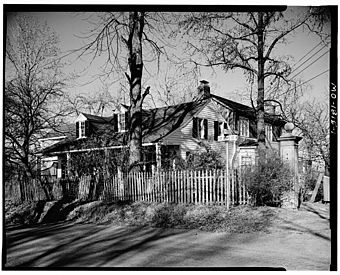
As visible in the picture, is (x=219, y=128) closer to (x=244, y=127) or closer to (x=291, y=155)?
(x=244, y=127)

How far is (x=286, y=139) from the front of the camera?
497 cm

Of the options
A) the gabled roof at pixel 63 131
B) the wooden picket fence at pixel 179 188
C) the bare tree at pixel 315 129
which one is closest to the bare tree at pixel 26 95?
the gabled roof at pixel 63 131

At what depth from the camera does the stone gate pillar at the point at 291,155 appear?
4.82 m

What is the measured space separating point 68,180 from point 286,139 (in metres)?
2.78

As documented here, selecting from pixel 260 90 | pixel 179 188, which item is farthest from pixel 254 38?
pixel 179 188

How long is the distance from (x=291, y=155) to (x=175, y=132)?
7.65 feet

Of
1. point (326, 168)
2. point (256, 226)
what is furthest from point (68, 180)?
point (326, 168)

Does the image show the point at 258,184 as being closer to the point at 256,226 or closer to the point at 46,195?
the point at 256,226

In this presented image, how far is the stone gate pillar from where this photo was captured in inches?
190

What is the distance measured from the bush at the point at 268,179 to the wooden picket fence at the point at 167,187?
0.14 metres

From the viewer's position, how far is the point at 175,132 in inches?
267

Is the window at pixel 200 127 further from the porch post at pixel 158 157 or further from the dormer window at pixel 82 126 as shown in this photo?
the dormer window at pixel 82 126

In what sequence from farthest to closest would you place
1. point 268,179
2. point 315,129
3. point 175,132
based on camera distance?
point 175,132 < point 268,179 < point 315,129

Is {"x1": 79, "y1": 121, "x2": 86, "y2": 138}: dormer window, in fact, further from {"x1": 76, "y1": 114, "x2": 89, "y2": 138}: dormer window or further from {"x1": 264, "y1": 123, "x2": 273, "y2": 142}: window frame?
{"x1": 264, "y1": 123, "x2": 273, "y2": 142}: window frame
